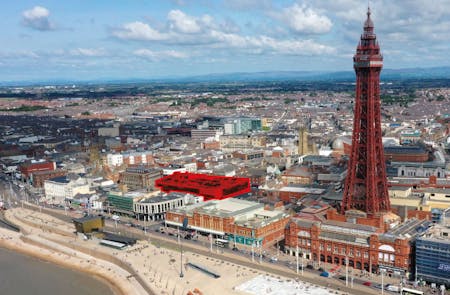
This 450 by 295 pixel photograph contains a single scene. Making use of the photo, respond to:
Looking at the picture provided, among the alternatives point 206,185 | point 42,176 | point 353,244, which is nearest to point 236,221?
point 353,244

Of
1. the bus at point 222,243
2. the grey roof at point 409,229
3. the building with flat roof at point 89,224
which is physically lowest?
the bus at point 222,243

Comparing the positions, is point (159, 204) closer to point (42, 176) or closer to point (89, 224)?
point (89, 224)

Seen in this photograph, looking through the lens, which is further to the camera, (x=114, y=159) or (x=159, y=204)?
(x=114, y=159)

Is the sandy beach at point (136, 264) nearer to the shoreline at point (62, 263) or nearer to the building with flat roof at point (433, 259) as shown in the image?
the shoreline at point (62, 263)

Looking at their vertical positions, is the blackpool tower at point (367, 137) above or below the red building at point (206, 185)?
above

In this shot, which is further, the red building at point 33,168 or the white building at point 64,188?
the red building at point 33,168

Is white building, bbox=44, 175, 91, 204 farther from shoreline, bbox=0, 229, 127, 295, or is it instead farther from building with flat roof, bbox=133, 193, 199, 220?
shoreline, bbox=0, 229, 127, 295

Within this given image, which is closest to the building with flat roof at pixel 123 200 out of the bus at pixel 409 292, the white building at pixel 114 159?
the white building at pixel 114 159

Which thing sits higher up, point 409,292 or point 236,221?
point 236,221
